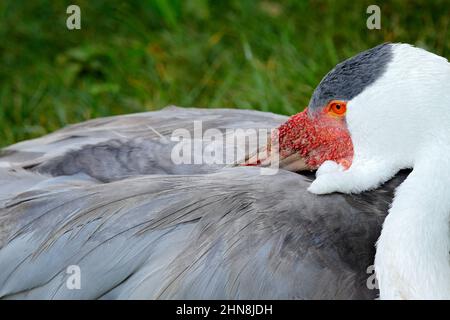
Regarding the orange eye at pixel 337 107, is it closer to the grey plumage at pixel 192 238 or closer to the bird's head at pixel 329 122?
the bird's head at pixel 329 122

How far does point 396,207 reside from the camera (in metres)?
3.00

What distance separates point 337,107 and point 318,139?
16 centimetres

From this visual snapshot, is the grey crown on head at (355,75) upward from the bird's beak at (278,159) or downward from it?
upward

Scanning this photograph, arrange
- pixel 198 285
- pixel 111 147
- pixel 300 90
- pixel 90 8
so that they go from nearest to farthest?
pixel 198 285 < pixel 111 147 < pixel 300 90 < pixel 90 8

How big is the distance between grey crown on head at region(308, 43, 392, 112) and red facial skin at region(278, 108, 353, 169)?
80mm

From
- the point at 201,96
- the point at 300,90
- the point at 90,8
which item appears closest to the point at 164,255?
the point at 300,90

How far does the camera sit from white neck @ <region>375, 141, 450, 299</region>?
2.93 metres

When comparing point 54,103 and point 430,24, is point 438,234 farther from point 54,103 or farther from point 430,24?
point 54,103

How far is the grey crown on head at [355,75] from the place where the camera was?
3168 millimetres

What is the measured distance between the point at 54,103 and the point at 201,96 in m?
0.89

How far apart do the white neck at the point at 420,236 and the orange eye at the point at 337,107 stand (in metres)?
0.36

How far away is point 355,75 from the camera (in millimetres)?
3209

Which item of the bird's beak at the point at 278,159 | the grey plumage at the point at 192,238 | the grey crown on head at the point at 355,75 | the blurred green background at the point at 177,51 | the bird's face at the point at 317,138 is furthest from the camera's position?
the blurred green background at the point at 177,51

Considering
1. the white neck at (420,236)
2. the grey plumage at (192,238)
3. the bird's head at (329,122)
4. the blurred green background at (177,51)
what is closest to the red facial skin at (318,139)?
the bird's head at (329,122)
